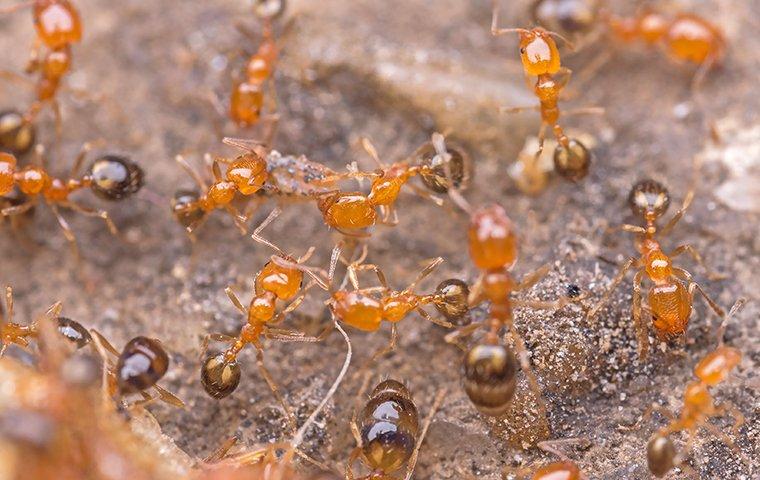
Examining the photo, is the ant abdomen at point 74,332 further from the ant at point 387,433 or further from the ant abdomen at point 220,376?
the ant at point 387,433

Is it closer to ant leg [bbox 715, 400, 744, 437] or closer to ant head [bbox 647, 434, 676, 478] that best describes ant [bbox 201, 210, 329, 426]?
ant head [bbox 647, 434, 676, 478]

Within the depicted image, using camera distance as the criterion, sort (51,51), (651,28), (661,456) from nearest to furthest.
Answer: (661,456) → (51,51) → (651,28)

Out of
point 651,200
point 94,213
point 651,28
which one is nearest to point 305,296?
point 94,213

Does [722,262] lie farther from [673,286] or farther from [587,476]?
[587,476]

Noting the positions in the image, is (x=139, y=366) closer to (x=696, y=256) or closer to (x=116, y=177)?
(x=116, y=177)

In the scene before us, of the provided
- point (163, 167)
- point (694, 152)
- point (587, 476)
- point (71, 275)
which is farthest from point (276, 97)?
point (587, 476)

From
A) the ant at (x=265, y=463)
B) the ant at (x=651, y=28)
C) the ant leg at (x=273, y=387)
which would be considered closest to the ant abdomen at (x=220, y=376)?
the ant leg at (x=273, y=387)
